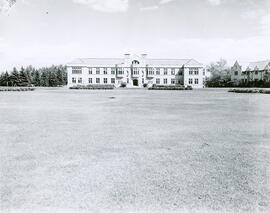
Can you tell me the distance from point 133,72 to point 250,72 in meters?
35.4

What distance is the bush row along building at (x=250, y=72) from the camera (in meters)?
82.1

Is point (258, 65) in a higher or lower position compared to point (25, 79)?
higher

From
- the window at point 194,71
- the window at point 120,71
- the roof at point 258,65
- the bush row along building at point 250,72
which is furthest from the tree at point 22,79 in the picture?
the roof at point 258,65

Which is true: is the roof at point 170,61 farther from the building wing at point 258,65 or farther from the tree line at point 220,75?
the building wing at point 258,65

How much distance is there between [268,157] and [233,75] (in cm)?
8738

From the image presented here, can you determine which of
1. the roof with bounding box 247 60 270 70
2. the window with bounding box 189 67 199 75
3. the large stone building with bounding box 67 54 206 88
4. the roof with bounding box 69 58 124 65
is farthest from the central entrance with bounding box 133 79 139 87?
the roof with bounding box 247 60 270 70

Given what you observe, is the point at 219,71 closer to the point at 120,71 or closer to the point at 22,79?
the point at 120,71

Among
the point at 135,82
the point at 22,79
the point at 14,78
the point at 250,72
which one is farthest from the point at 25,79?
the point at 250,72

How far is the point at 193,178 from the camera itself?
20.4ft

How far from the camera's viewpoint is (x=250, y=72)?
87812 mm

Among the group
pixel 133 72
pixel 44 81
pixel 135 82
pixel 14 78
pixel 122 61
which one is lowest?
pixel 135 82

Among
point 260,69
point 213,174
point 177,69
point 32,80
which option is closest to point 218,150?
point 213,174

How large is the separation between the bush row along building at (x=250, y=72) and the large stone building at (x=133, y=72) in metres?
13.8

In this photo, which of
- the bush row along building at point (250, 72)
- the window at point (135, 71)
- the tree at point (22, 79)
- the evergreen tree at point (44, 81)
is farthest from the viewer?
the evergreen tree at point (44, 81)
